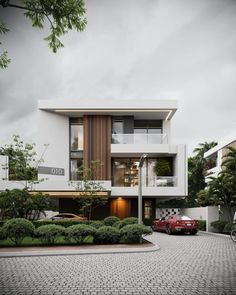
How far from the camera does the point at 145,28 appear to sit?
35.5 feet

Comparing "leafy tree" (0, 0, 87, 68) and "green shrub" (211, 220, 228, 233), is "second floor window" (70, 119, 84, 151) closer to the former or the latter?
"green shrub" (211, 220, 228, 233)

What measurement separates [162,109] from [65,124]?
7966mm

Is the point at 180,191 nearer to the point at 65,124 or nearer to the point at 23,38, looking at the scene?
the point at 65,124

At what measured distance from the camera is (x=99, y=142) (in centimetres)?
3472

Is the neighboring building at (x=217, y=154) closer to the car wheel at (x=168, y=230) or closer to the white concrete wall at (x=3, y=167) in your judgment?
the car wheel at (x=168, y=230)

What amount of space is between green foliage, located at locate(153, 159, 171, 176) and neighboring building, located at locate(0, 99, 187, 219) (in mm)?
573

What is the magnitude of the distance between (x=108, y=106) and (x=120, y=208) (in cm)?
859

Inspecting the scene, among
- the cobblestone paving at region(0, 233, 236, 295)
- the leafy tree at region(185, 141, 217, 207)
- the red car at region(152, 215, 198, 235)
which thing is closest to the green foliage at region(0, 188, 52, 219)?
the red car at region(152, 215, 198, 235)

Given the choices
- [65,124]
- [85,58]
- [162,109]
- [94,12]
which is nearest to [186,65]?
[85,58]

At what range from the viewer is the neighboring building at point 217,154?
43.4 metres

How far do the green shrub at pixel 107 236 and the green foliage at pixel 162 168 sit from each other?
1641 centimetres

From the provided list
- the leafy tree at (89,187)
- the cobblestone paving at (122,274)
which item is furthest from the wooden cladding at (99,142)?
the cobblestone paving at (122,274)

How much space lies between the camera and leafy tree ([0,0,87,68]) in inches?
331

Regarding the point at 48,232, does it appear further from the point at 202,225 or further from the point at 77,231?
the point at 202,225
